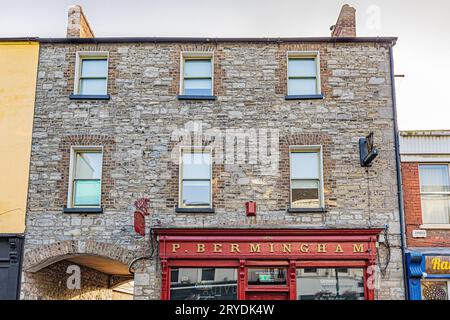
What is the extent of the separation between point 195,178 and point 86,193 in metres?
2.69

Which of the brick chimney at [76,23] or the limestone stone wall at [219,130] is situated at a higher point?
the brick chimney at [76,23]

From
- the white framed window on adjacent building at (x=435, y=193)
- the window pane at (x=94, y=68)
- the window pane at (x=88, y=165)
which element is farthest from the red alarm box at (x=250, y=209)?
the window pane at (x=94, y=68)

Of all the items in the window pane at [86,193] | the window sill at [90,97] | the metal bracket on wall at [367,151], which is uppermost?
the window sill at [90,97]

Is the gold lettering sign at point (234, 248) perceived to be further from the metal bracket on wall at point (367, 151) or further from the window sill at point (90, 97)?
the window sill at point (90, 97)

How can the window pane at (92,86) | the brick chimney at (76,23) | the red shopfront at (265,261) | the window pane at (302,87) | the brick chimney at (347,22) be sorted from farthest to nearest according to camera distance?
the brick chimney at (76,23) → the brick chimney at (347,22) → the window pane at (92,86) → the window pane at (302,87) → the red shopfront at (265,261)

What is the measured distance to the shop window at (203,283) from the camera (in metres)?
12.5

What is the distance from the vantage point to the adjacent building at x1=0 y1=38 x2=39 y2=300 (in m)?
12.7

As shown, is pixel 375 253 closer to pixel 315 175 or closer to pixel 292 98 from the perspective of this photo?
pixel 315 175

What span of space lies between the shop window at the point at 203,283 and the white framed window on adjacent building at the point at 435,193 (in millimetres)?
4874

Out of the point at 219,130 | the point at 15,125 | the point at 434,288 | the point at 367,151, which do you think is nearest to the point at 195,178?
the point at 219,130

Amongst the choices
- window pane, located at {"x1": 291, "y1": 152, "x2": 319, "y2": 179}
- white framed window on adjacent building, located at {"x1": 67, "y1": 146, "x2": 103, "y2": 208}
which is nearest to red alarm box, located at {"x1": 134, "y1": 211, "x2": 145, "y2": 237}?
white framed window on adjacent building, located at {"x1": 67, "y1": 146, "x2": 103, "y2": 208}

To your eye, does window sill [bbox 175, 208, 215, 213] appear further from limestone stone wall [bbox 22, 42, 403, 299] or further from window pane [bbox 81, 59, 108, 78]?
window pane [bbox 81, 59, 108, 78]

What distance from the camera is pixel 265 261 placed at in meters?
12.6

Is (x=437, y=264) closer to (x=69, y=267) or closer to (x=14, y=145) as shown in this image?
(x=69, y=267)
